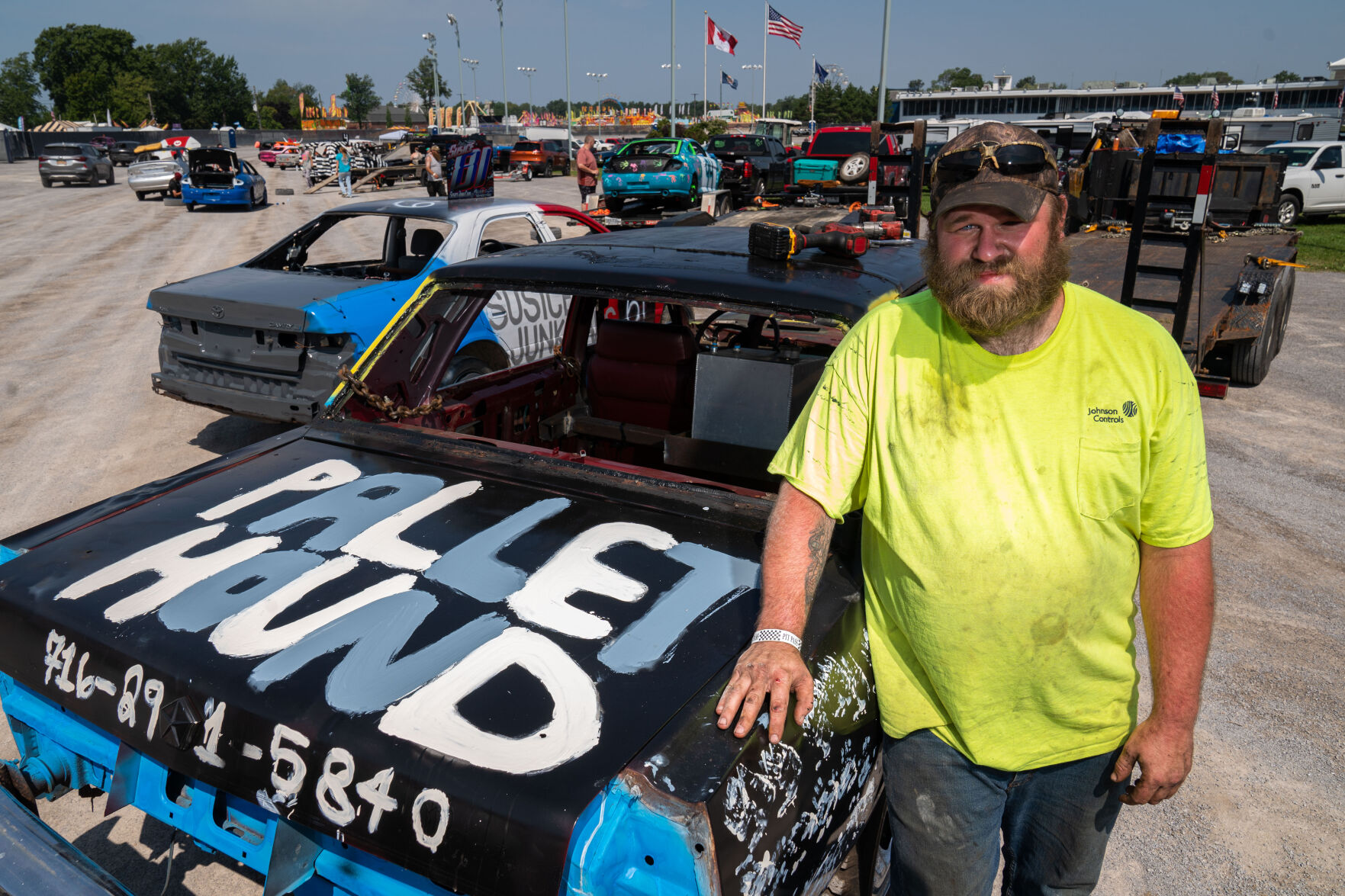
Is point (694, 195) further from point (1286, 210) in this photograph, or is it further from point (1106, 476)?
point (1106, 476)

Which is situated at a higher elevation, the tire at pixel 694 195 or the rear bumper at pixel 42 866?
the tire at pixel 694 195

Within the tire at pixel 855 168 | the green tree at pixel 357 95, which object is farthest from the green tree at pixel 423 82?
the tire at pixel 855 168

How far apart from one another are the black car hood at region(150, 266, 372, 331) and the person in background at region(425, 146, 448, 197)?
15.3m

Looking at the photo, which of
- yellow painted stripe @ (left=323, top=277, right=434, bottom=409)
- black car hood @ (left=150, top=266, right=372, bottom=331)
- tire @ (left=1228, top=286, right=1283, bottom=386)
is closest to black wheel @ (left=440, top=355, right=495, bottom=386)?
black car hood @ (left=150, top=266, right=372, bottom=331)

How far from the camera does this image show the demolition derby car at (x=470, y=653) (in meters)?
1.42

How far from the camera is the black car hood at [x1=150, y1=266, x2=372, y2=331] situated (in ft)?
17.4

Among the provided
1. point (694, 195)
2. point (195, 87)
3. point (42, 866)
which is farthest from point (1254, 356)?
point (195, 87)

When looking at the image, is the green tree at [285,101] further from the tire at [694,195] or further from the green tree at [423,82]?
the tire at [694,195]

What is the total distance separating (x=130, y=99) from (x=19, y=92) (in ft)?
104

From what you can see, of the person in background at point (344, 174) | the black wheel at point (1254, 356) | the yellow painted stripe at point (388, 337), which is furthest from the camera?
the person in background at point (344, 174)

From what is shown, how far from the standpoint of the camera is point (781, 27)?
31.0 metres

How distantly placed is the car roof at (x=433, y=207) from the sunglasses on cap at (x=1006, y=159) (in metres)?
5.34

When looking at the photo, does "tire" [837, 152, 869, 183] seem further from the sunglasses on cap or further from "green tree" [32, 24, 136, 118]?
"green tree" [32, 24, 136, 118]

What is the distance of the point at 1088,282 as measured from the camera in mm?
7621
